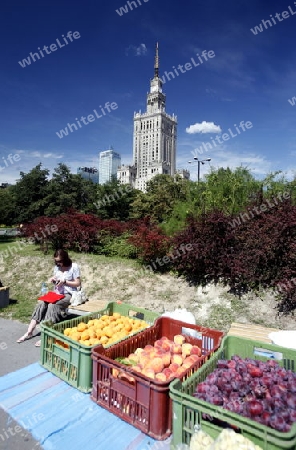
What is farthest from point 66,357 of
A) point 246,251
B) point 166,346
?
point 246,251

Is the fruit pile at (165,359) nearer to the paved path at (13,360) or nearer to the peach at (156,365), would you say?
the peach at (156,365)

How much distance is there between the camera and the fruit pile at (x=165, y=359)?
88.2 inches

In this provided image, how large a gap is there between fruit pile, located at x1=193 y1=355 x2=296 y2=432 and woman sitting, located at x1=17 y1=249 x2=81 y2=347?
107 inches

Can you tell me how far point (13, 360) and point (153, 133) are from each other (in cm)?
12177

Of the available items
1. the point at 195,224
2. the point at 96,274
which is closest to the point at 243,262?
the point at 195,224

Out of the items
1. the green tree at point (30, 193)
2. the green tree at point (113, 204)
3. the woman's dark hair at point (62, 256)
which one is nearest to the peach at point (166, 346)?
the woman's dark hair at point (62, 256)

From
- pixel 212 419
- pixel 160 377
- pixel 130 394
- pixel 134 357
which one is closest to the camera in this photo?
pixel 212 419

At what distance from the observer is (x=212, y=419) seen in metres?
1.68

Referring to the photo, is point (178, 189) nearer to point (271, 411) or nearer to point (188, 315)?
point (188, 315)

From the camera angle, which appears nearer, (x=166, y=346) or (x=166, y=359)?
(x=166, y=359)

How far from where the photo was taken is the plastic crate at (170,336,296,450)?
1439 millimetres

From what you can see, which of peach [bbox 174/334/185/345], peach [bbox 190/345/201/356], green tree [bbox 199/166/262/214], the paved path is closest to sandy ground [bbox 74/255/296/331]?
the paved path

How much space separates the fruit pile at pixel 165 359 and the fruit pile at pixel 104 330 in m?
0.31

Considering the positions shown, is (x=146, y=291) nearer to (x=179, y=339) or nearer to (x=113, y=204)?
(x=179, y=339)
